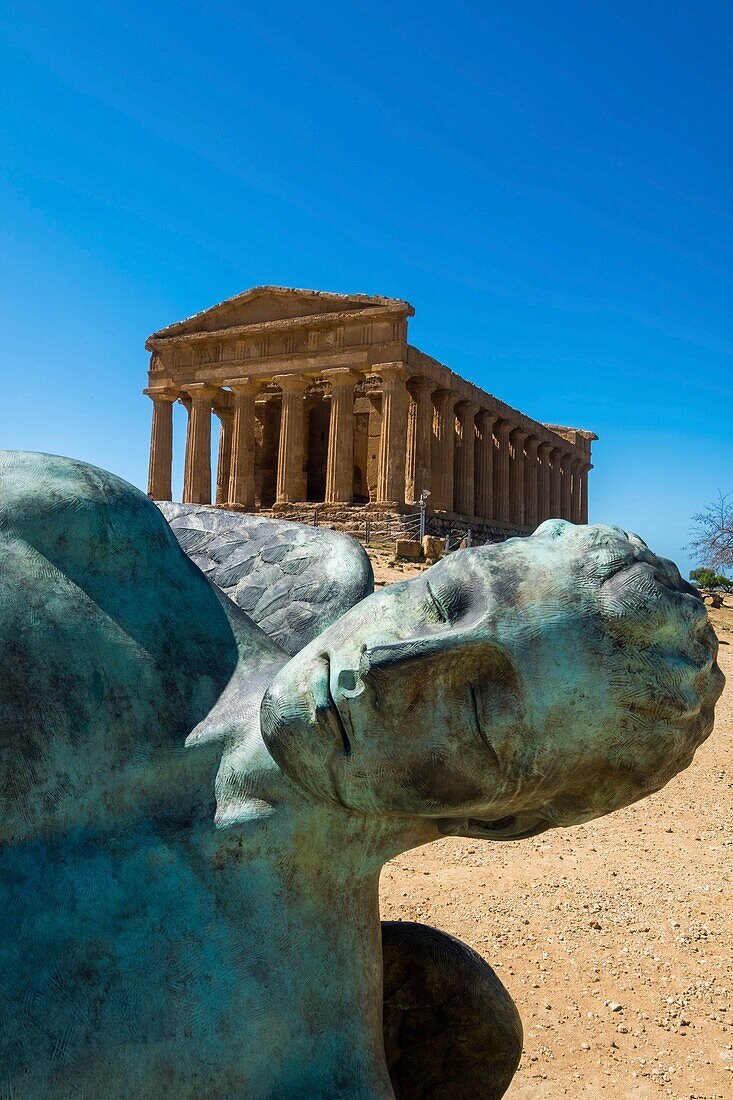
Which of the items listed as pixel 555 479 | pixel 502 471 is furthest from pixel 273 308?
pixel 555 479

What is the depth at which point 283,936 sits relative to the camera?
121 centimetres

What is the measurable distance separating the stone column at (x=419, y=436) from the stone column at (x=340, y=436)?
215 centimetres

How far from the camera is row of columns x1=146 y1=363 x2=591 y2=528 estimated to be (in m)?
28.4

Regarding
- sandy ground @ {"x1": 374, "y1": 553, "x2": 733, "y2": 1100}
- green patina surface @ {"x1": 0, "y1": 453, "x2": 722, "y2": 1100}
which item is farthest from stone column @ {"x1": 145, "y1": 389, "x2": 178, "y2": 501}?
green patina surface @ {"x1": 0, "y1": 453, "x2": 722, "y2": 1100}

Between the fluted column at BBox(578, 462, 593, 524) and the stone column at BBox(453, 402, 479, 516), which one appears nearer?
the stone column at BBox(453, 402, 479, 516)

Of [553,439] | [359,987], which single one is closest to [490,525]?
[553,439]

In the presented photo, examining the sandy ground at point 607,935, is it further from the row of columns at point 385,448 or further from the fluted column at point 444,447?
the fluted column at point 444,447

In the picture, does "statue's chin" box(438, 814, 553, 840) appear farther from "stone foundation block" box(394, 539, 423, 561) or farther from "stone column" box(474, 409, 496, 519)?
"stone column" box(474, 409, 496, 519)

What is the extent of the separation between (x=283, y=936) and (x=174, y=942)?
160mm

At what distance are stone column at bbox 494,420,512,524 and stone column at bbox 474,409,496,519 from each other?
105 cm

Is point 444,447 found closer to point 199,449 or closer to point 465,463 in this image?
point 465,463

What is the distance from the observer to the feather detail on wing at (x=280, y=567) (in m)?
1.78

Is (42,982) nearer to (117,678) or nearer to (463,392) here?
(117,678)

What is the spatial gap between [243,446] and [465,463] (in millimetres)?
8902
